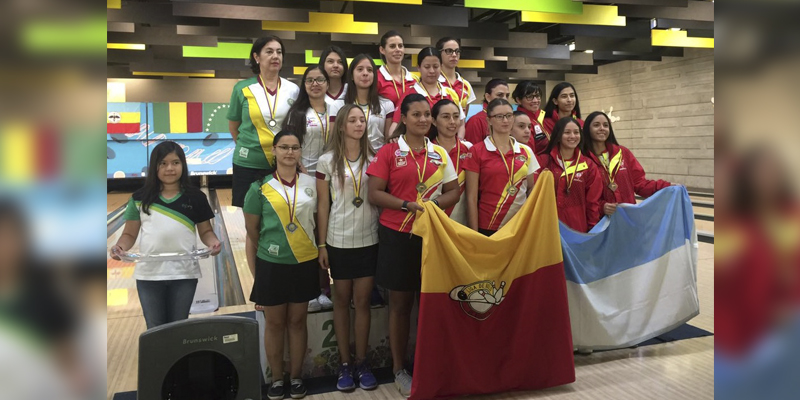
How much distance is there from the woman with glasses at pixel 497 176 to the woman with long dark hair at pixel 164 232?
1309mm

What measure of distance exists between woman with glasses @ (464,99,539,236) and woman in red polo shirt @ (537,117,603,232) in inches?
13.7

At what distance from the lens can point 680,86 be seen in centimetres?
1170

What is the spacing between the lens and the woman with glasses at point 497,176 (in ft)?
9.68

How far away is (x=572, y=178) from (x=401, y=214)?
1.17 m

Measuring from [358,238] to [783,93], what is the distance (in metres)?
2.49

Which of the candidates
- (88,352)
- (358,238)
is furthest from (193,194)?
(88,352)

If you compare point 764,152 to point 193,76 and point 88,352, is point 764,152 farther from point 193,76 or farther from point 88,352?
point 193,76

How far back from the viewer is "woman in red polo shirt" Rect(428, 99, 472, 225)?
2953 mm

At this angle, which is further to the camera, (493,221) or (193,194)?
(493,221)

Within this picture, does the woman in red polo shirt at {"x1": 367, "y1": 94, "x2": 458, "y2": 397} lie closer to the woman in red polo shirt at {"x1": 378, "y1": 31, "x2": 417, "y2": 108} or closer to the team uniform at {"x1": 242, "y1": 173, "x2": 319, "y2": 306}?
the team uniform at {"x1": 242, "y1": 173, "x2": 319, "y2": 306}

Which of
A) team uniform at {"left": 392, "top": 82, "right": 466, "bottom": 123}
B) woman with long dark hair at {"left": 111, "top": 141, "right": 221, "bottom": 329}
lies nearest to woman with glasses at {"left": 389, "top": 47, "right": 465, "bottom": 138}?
team uniform at {"left": 392, "top": 82, "right": 466, "bottom": 123}

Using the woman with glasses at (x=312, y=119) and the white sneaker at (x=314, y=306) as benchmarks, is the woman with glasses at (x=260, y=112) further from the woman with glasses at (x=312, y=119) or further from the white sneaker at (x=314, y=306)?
the white sneaker at (x=314, y=306)

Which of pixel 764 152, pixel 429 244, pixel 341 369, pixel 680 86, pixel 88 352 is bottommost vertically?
pixel 341 369

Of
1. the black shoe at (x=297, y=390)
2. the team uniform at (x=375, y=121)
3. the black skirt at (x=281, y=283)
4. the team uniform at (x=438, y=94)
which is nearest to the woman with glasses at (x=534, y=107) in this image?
the team uniform at (x=438, y=94)
